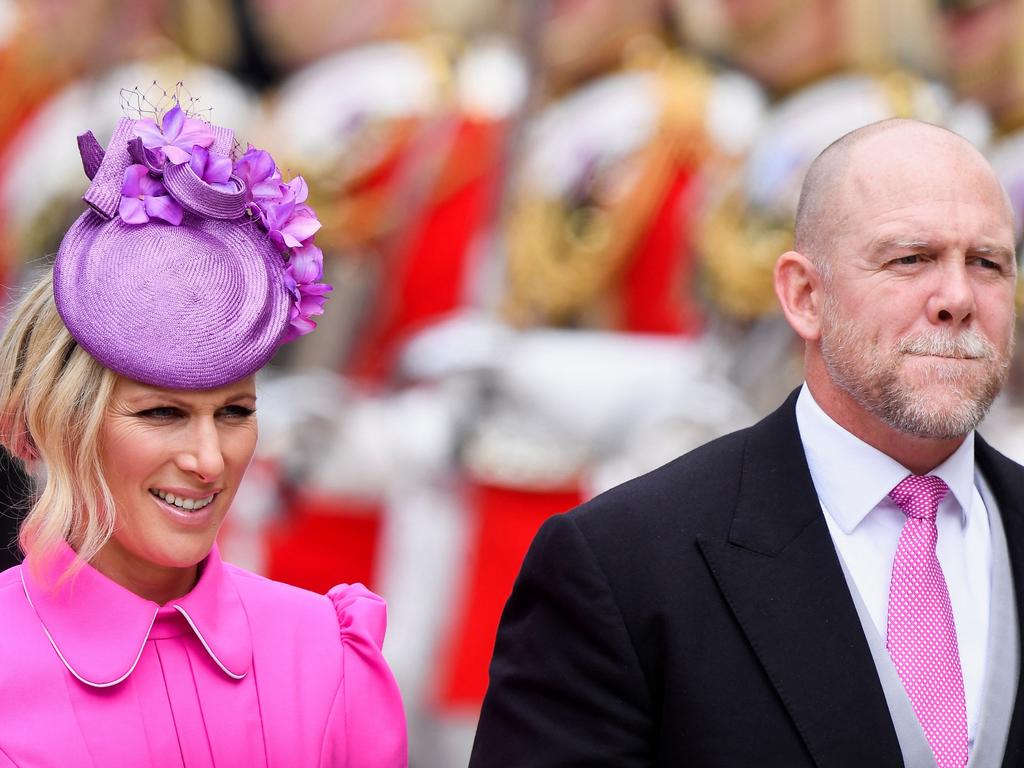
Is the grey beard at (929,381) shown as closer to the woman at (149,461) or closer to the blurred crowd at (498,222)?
the woman at (149,461)

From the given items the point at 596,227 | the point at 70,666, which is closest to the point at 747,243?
the point at 596,227

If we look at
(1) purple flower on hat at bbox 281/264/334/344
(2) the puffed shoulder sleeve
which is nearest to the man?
(2) the puffed shoulder sleeve

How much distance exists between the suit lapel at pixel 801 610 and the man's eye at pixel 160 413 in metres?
0.75

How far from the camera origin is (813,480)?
2305mm

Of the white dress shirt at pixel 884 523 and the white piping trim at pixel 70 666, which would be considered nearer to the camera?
the white piping trim at pixel 70 666

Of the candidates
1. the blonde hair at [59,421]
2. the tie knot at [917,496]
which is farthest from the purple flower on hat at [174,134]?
the tie knot at [917,496]

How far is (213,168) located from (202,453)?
372mm

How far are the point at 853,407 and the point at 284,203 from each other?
0.85 meters

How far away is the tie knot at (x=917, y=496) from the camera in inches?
89.1

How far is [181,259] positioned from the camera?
2027mm

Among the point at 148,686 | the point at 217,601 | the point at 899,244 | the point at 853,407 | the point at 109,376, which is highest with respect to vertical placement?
the point at 899,244

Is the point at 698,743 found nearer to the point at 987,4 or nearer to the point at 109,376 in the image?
the point at 109,376

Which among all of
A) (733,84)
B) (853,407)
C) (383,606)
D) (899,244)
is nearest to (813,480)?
(853,407)

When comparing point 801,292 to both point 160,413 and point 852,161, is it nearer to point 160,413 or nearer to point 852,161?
point 852,161
